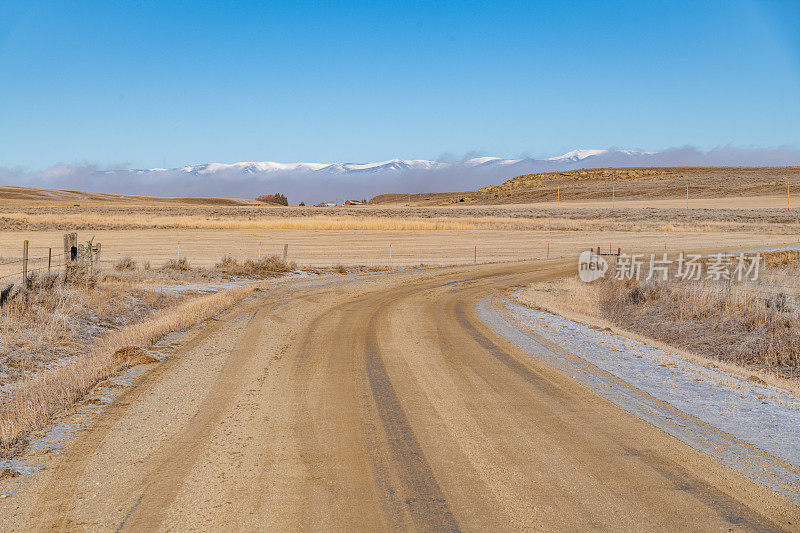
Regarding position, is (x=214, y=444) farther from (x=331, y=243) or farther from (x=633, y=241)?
(x=633, y=241)

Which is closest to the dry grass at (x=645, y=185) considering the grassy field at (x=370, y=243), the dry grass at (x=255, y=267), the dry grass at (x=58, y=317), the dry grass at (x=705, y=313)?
the grassy field at (x=370, y=243)

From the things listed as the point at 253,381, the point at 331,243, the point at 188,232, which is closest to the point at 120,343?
the point at 253,381

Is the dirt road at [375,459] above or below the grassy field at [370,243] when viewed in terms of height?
below

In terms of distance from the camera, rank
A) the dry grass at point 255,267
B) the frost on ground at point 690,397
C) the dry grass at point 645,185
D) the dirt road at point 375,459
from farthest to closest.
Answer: the dry grass at point 645,185
the dry grass at point 255,267
the frost on ground at point 690,397
the dirt road at point 375,459

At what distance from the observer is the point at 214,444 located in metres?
6.91

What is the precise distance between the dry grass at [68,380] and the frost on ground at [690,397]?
7329 mm

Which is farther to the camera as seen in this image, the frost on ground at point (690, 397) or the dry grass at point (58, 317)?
the dry grass at point (58, 317)

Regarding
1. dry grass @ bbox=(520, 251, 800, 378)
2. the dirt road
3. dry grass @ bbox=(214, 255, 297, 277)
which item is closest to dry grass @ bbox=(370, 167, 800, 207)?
dry grass @ bbox=(520, 251, 800, 378)

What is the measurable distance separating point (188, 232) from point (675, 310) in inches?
1882

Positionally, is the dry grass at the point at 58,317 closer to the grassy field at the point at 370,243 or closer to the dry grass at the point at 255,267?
the dry grass at the point at 255,267

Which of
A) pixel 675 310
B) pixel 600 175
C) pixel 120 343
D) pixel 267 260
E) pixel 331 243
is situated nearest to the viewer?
pixel 120 343

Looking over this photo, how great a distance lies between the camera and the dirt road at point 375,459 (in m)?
5.25

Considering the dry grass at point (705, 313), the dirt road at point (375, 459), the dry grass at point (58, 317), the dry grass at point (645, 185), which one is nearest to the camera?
the dirt road at point (375, 459)

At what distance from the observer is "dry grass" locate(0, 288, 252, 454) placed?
738cm
